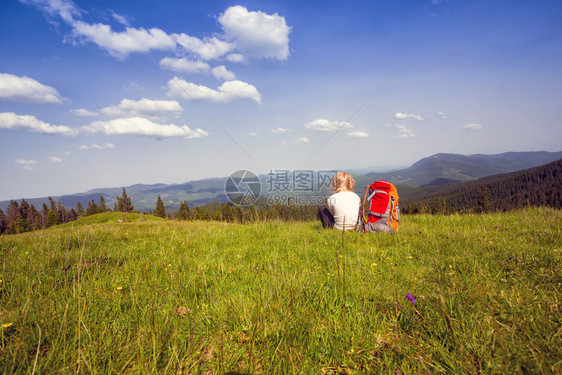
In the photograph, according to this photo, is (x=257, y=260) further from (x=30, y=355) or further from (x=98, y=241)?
(x=98, y=241)

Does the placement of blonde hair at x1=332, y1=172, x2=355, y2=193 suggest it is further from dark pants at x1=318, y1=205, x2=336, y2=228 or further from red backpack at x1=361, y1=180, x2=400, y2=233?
red backpack at x1=361, y1=180, x2=400, y2=233

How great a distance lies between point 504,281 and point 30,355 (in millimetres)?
5287

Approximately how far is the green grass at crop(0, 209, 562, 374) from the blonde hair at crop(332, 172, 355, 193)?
14.3 ft

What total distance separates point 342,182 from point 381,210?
1873mm

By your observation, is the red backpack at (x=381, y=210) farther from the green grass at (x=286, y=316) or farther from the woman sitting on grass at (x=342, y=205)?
the green grass at (x=286, y=316)

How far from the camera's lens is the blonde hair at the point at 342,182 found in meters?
8.62

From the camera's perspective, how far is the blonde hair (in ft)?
28.3

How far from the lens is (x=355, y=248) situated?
17.4 ft

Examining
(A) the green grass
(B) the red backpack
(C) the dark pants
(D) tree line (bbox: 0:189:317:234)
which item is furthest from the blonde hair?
(A) the green grass

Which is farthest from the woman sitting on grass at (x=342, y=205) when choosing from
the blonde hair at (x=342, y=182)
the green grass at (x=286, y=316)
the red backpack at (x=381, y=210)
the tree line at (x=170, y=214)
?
the green grass at (x=286, y=316)

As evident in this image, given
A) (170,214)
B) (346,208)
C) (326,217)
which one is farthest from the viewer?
(170,214)

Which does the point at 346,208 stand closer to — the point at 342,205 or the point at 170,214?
the point at 342,205

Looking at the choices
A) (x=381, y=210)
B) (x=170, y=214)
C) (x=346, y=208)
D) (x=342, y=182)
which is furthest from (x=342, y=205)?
(x=170, y=214)

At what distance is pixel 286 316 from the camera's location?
2434 millimetres
